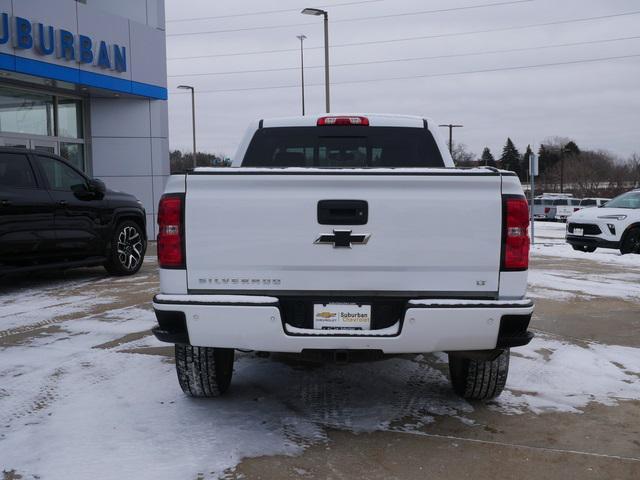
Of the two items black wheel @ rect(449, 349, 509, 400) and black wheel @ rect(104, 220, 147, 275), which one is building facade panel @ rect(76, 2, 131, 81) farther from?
black wheel @ rect(449, 349, 509, 400)

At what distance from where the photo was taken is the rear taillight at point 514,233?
335 cm

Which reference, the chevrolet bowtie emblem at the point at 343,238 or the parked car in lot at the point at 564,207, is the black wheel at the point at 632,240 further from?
the parked car in lot at the point at 564,207

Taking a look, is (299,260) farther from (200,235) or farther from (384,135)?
(384,135)

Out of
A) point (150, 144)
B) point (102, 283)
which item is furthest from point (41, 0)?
point (102, 283)

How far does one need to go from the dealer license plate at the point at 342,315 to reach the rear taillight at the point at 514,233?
0.77 meters

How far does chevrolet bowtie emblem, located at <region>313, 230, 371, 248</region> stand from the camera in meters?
3.36

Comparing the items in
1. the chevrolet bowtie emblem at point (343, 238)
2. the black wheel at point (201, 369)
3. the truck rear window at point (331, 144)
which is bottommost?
the black wheel at point (201, 369)

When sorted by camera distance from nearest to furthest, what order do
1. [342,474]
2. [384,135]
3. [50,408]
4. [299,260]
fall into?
[342,474] < [299,260] < [50,408] < [384,135]

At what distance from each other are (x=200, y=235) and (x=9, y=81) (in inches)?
515

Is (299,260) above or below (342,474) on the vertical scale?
above

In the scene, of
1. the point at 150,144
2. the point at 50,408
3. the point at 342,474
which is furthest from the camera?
the point at 150,144

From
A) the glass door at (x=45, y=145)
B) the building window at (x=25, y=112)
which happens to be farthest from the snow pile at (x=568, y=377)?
the glass door at (x=45, y=145)

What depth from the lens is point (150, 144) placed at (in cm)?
1725

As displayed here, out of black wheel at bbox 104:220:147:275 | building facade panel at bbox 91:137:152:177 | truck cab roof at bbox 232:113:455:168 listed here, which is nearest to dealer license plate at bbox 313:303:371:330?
truck cab roof at bbox 232:113:455:168
